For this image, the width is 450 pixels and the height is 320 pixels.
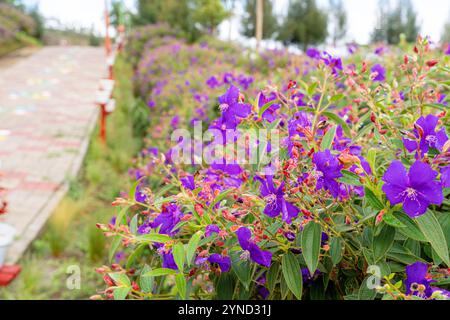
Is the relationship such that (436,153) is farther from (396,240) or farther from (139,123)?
(139,123)

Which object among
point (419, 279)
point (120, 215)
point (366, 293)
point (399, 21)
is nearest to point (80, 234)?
point (120, 215)

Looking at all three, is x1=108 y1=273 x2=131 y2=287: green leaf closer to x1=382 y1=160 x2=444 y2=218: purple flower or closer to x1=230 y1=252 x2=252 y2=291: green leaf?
x1=230 y1=252 x2=252 y2=291: green leaf

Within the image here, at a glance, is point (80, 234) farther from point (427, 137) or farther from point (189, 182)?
point (427, 137)

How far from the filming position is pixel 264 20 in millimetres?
25500

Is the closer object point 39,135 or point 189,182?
point 189,182

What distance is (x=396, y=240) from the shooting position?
43.9 inches

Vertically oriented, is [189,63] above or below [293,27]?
below

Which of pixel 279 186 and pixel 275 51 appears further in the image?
pixel 275 51

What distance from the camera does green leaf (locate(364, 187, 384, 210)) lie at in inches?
36.8

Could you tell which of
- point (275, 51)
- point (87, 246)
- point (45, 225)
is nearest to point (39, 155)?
point (45, 225)

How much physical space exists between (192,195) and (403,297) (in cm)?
53

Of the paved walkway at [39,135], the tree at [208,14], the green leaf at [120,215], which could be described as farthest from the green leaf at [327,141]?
the tree at [208,14]

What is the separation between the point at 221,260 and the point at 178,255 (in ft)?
0.40

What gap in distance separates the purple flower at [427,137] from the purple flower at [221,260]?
0.47 meters
